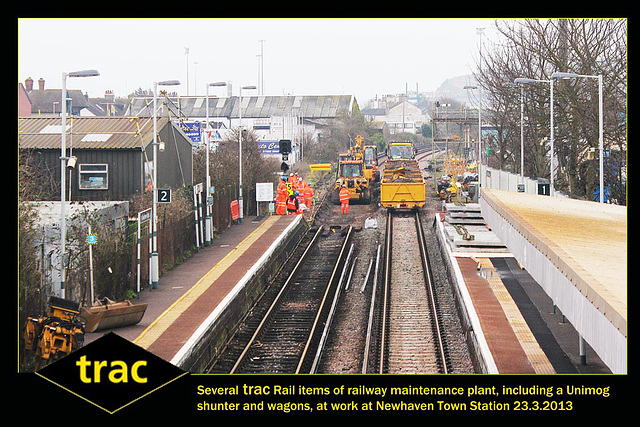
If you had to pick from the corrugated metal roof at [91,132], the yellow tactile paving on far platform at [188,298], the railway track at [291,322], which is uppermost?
the corrugated metal roof at [91,132]

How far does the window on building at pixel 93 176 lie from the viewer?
95.2 ft

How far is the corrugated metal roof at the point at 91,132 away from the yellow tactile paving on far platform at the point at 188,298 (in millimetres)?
4992

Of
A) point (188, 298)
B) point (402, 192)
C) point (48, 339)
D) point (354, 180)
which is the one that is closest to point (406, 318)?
point (188, 298)

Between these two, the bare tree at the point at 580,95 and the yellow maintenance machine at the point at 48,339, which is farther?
the bare tree at the point at 580,95

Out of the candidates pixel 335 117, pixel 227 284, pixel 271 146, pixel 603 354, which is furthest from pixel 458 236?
pixel 335 117

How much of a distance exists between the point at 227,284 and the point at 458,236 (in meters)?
10.0

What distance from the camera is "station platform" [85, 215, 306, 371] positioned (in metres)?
16.4

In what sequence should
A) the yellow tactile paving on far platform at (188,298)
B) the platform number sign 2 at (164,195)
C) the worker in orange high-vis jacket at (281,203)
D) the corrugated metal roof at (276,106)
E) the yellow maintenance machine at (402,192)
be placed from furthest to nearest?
1. the corrugated metal roof at (276,106)
2. the yellow maintenance machine at (402,192)
3. the worker in orange high-vis jacket at (281,203)
4. the platform number sign 2 at (164,195)
5. the yellow tactile paving on far platform at (188,298)

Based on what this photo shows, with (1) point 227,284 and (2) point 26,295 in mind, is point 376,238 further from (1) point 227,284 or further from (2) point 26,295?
(2) point 26,295

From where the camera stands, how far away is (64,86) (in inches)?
661

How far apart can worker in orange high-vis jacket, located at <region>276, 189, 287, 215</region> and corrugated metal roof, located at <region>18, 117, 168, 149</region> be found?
29.4ft

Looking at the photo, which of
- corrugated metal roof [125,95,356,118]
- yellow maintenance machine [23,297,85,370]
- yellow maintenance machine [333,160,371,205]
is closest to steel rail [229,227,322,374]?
yellow maintenance machine [23,297,85,370]

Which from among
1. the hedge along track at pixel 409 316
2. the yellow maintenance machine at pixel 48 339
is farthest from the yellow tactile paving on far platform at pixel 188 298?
the hedge along track at pixel 409 316

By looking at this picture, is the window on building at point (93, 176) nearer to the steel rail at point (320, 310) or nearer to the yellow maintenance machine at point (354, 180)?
the steel rail at point (320, 310)
